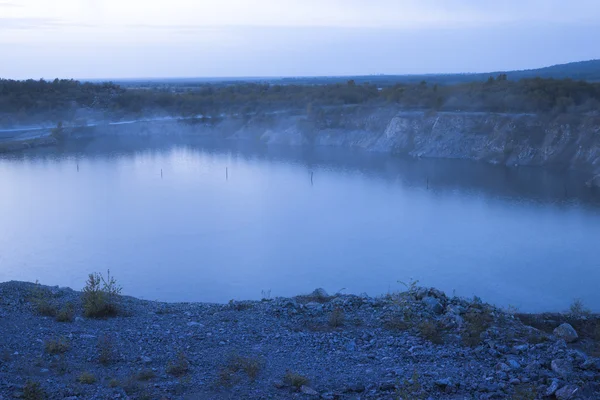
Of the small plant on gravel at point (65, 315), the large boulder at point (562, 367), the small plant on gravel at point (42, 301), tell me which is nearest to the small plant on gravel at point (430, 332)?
the large boulder at point (562, 367)

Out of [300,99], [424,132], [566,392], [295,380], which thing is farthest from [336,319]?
[300,99]

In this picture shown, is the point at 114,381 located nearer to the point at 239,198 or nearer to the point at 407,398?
the point at 407,398

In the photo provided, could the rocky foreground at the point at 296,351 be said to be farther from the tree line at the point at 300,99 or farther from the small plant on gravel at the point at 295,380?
the tree line at the point at 300,99

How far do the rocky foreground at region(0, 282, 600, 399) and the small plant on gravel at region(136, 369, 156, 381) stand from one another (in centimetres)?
1

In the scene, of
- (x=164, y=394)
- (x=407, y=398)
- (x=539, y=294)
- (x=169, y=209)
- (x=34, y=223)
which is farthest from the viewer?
(x=169, y=209)

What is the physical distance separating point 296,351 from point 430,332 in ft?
4.48

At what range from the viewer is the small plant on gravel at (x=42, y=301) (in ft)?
21.6

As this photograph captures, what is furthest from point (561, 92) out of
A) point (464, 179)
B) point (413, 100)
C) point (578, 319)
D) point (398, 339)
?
point (398, 339)

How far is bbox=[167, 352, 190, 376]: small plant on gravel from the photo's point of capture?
4988mm

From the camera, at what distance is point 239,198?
713 inches

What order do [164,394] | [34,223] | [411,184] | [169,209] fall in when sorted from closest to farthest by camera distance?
[164,394]
[34,223]
[169,209]
[411,184]

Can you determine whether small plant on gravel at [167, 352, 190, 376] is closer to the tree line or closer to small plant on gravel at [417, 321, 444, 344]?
small plant on gravel at [417, 321, 444, 344]

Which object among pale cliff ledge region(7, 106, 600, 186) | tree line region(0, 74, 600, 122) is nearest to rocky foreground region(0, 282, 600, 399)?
pale cliff ledge region(7, 106, 600, 186)

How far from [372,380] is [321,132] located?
29335mm
